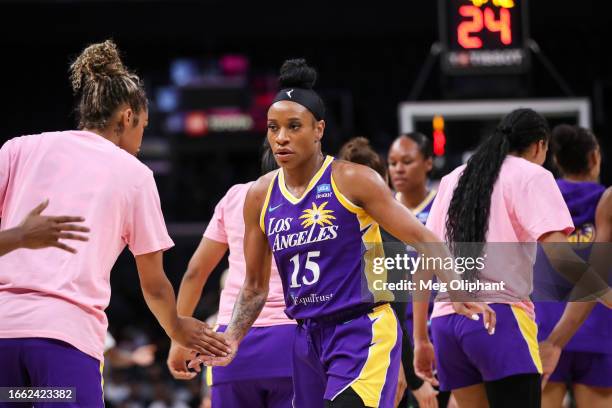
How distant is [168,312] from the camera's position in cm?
431

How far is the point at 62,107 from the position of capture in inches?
713

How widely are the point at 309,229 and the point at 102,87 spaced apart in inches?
42.7

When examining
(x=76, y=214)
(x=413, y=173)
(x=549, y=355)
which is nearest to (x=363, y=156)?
(x=413, y=173)

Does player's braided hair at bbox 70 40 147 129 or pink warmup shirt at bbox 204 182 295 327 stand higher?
player's braided hair at bbox 70 40 147 129

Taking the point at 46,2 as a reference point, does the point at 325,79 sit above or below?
below

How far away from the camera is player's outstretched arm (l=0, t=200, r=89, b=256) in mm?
3592

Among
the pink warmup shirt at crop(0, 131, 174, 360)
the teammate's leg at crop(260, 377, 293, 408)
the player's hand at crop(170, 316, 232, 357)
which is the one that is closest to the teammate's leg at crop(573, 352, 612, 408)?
the teammate's leg at crop(260, 377, 293, 408)

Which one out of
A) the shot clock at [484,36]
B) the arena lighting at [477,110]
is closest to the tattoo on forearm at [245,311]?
the shot clock at [484,36]

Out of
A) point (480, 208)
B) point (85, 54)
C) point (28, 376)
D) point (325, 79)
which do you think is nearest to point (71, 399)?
point (28, 376)

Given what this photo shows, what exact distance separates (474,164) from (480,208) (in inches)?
11.2

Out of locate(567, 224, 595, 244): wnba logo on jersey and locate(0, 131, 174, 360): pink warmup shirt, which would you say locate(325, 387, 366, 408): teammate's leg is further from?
locate(567, 224, 595, 244): wnba logo on jersey

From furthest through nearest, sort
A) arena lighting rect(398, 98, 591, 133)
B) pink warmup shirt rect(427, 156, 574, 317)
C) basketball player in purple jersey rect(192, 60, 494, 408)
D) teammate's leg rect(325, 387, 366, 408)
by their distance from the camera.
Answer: arena lighting rect(398, 98, 591, 133), pink warmup shirt rect(427, 156, 574, 317), basketball player in purple jersey rect(192, 60, 494, 408), teammate's leg rect(325, 387, 366, 408)

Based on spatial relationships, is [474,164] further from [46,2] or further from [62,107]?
[62,107]

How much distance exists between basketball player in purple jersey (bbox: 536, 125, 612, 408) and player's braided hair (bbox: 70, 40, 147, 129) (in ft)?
9.06
